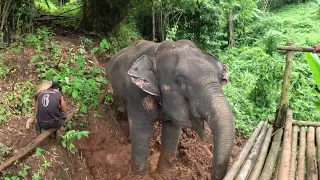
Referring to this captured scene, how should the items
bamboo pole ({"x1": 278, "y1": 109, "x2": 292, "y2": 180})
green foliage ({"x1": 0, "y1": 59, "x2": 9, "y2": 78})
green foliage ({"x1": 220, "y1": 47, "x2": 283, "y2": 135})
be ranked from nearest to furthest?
bamboo pole ({"x1": 278, "y1": 109, "x2": 292, "y2": 180})
green foliage ({"x1": 0, "y1": 59, "x2": 9, "y2": 78})
green foliage ({"x1": 220, "y1": 47, "x2": 283, "y2": 135})

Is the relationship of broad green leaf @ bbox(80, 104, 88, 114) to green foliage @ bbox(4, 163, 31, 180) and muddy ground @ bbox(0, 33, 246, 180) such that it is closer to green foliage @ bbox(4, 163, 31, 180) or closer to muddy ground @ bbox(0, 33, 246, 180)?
muddy ground @ bbox(0, 33, 246, 180)

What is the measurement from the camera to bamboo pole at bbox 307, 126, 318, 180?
3.18 metres

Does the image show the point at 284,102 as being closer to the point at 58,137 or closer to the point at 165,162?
the point at 165,162

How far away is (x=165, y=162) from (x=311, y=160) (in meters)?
2.10

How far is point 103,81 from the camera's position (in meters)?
5.90

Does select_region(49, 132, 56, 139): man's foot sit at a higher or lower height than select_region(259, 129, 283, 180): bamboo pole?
lower

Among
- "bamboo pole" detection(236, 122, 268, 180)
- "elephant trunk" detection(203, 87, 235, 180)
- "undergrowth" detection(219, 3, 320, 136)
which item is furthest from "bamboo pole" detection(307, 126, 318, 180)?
"undergrowth" detection(219, 3, 320, 136)

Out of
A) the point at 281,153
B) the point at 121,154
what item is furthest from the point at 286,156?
the point at 121,154

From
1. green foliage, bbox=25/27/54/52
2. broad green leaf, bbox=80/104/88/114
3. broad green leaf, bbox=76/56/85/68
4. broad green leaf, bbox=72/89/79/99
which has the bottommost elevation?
broad green leaf, bbox=80/104/88/114

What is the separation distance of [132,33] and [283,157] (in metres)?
6.29

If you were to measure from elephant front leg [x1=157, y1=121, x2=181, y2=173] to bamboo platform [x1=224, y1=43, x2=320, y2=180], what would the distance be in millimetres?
1096

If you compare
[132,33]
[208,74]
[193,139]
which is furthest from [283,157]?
[132,33]

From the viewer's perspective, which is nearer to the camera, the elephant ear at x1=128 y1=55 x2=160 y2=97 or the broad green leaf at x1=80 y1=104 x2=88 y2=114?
the elephant ear at x1=128 y1=55 x2=160 y2=97

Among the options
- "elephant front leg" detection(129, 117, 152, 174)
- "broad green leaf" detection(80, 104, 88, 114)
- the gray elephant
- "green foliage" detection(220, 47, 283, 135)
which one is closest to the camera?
the gray elephant
